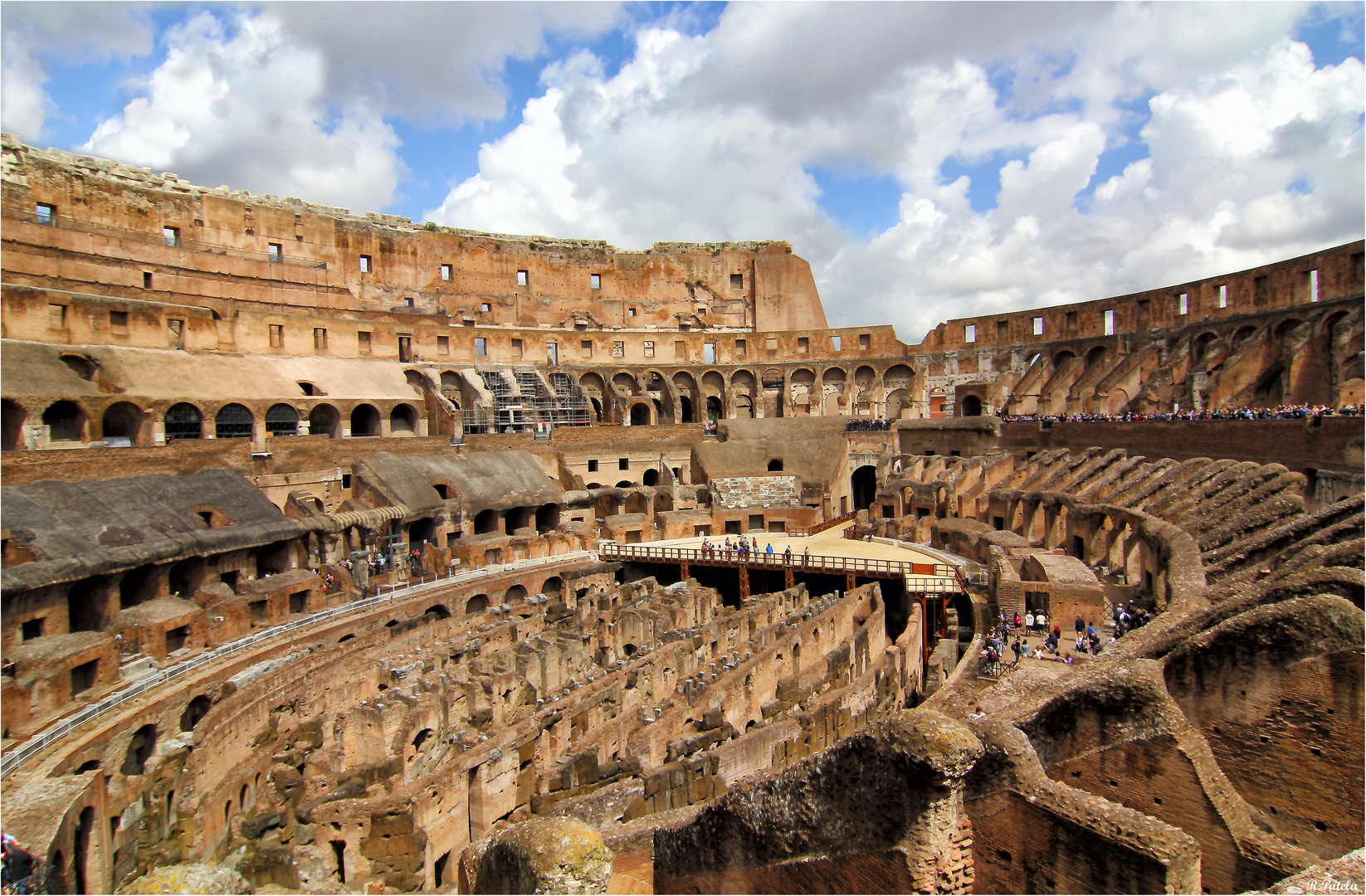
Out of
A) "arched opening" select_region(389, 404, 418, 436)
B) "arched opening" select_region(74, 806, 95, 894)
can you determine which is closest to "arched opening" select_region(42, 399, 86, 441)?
"arched opening" select_region(389, 404, 418, 436)

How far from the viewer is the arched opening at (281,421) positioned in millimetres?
29703

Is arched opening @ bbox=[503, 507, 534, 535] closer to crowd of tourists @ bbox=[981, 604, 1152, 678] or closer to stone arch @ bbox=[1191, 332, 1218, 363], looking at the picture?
crowd of tourists @ bbox=[981, 604, 1152, 678]

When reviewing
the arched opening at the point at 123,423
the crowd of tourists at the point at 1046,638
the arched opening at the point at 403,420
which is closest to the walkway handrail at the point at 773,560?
the crowd of tourists at the point at 1046,638

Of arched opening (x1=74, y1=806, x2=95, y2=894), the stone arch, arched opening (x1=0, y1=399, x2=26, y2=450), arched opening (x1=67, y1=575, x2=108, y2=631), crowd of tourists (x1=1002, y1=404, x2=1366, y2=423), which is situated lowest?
arched opening (x1=74, y1=806, x2=95, y2=894)

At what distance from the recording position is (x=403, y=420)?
35.9 metres

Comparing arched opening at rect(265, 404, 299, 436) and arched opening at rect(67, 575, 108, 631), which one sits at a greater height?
arched opening at rect(265, 404, 299, 436)

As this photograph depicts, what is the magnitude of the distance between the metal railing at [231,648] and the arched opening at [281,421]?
1066 cm

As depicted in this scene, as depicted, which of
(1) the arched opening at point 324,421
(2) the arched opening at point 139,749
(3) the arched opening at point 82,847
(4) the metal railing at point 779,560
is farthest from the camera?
(1) the arched opening at point 324,421

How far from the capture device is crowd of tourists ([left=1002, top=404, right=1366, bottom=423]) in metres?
21.3

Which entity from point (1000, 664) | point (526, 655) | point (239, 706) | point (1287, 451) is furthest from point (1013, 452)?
point (239, 706)

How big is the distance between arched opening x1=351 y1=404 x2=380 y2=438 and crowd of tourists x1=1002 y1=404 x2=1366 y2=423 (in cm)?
2976

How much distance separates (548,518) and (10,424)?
58.9 ft

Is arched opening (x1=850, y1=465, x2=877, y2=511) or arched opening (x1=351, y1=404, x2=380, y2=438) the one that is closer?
arched opening (x1=351, y1=404, x2=380, y2=438)

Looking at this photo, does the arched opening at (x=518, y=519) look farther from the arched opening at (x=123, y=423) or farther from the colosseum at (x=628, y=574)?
the arched opening at (x=123, y=423)
